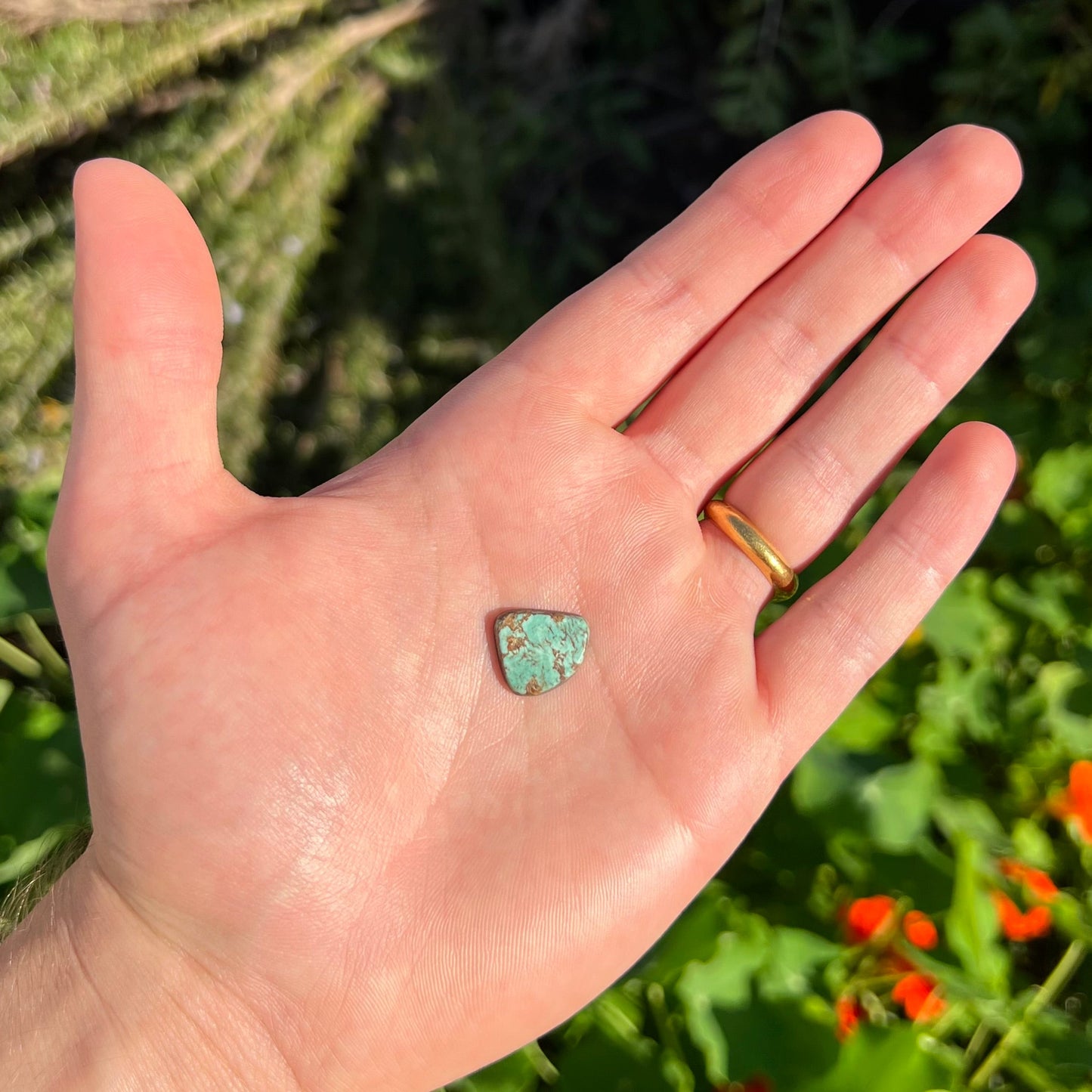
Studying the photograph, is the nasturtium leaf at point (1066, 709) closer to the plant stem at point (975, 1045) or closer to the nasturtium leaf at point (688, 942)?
the plant stem at point (975, 1045)

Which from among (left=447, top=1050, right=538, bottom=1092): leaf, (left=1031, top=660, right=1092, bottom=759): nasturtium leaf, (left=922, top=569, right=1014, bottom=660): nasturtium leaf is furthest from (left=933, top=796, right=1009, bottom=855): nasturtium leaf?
(left=447, top=1050, right=538, bottom=1092): leaf

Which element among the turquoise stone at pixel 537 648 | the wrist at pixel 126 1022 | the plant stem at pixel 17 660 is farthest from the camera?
the plant stem at pixel 17 660

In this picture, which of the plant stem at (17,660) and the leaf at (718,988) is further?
the plant stem at (17,660)

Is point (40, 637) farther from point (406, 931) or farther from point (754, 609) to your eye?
point (754, 609)

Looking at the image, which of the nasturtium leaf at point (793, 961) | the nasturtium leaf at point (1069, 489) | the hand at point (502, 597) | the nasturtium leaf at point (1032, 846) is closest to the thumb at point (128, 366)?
the hand at point (502, 597)

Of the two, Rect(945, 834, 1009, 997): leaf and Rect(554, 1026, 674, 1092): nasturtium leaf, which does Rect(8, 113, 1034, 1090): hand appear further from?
Rect(945, 834, 1009, 997): leaf

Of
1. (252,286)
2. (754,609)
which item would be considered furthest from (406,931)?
(252,286)

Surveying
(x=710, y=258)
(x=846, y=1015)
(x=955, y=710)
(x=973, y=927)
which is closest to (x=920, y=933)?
(x=973, y=927)

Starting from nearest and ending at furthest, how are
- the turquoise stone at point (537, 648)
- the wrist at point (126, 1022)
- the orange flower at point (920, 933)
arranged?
1. the wrist at point (126, 1022)
2. the turquoise stone at point (537, 648)
3. the orange flower at point (920, 933)
